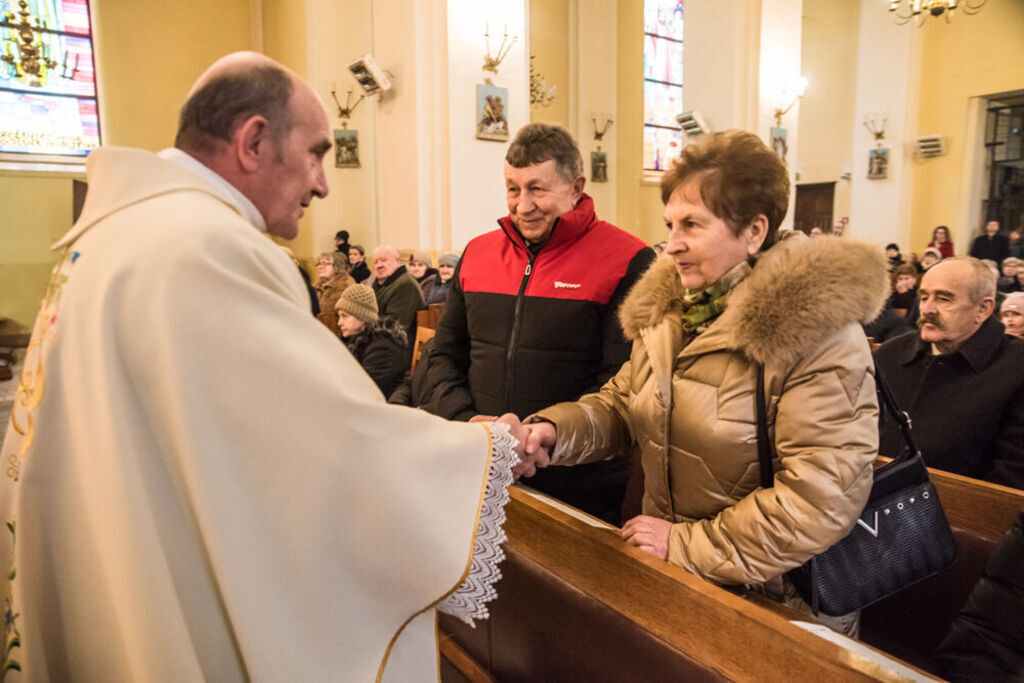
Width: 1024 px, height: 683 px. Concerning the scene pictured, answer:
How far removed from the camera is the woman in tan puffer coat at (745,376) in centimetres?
132

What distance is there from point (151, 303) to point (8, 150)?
11.5 m

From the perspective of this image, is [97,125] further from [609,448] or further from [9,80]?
[609,448]

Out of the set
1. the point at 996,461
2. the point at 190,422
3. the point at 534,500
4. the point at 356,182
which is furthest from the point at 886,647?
the point at 356,182

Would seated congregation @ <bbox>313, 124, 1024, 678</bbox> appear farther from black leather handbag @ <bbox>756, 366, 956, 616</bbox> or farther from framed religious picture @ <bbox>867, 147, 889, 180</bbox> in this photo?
framed religious picture @ <bbox>867, 147, 889, 180</bbox>

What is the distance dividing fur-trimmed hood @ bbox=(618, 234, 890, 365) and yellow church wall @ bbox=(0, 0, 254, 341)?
Answer: 443 inches

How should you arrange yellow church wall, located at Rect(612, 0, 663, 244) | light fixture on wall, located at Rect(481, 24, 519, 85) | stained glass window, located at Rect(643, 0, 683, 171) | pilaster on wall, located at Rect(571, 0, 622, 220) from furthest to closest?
stained glass window, located at Rect(643, 0, 683, 171) → pilaster on wall, located at Rect(571, 0, 622, 220) → yellow church wall, located at Rect(612, 0, 663, 244) → light fixture on wall, located at Rect(481, 24, 519, 85)

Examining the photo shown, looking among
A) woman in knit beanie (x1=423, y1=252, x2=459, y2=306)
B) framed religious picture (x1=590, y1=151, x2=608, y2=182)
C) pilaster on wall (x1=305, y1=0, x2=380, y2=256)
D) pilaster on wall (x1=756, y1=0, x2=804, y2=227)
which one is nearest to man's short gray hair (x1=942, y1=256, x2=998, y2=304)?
woman in knit beanie (x1=423, y1=252, x2=459, y2=306)

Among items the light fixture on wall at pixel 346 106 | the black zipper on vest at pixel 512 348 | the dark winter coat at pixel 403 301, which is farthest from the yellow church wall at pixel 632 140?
the black zipper on vest at pixel 512 348

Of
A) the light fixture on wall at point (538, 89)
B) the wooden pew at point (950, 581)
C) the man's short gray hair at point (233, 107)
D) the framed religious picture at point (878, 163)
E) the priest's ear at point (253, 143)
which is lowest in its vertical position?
the wooden pew at point (950, 581)

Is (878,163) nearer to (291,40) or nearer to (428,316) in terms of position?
(428,316)

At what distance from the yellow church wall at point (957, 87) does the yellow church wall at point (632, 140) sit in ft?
14.4

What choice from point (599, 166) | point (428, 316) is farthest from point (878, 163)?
point (428, 316)

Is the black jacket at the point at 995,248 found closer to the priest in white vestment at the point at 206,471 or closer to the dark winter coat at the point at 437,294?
the dark winter coat at the point at 437,294

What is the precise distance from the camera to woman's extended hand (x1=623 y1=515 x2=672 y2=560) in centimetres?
146
